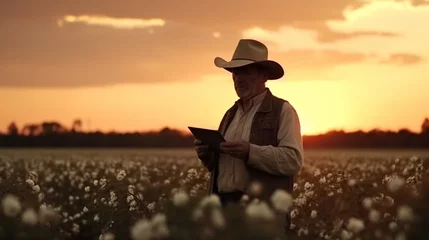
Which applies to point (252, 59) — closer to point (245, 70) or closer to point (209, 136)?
point (245, 70)

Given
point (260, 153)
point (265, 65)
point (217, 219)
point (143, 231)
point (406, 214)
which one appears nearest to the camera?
point (217, 219)

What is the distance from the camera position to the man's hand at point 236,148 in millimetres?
7777

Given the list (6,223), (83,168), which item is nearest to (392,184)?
(6,223)

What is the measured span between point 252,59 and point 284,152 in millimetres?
837

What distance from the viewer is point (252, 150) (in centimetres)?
785

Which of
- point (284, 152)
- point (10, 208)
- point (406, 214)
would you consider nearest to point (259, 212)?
point (406, 214)

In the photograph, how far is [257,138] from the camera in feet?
26.9

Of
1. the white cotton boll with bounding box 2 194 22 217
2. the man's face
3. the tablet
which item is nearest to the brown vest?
the man's face

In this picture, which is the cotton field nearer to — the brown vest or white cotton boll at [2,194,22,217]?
white cotton boll at [2,194,22,217]

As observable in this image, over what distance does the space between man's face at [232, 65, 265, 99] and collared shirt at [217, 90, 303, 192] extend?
0.09 meters

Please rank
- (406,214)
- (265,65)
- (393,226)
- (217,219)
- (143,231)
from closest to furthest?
1. (217,219)
2. (143,231)
3. (406,214)
4. (393,226)
5. (265,65)

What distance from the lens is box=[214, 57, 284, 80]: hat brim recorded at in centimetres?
823

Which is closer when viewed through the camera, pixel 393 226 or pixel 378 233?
pixel 393 226

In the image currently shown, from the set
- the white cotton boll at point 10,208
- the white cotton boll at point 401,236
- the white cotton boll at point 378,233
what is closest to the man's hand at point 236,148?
the white cotton boll at point 378,233
